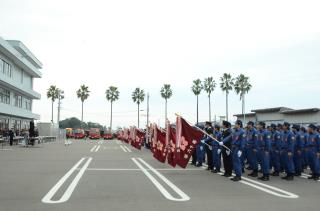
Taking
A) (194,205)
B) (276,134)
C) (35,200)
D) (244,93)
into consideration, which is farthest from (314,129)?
(244,93)

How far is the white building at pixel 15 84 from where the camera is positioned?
56344 mm

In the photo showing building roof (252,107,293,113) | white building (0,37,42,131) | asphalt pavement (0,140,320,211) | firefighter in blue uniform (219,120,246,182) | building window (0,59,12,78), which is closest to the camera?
asphalt pavement (0,140,320,211)

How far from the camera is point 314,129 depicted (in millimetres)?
15266

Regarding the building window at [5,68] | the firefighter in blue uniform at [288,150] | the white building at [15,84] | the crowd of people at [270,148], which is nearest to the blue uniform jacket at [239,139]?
the crowd of people at [270,148]

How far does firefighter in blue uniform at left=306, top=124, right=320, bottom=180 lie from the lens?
1481 cm

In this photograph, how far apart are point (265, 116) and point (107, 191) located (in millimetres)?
48135

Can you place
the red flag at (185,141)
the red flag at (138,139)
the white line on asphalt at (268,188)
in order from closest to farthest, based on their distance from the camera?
the white line on asphalt at (268,188) → the red flag at (185,141) → the red flag at (138,139)

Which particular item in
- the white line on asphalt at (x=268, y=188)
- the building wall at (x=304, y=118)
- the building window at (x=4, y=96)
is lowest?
the white line on asphalt at (x=268, y=188)

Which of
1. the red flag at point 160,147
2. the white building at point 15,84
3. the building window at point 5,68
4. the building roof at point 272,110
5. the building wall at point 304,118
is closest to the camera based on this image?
the red flag at point 160,147

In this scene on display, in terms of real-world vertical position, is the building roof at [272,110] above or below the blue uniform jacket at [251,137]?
above

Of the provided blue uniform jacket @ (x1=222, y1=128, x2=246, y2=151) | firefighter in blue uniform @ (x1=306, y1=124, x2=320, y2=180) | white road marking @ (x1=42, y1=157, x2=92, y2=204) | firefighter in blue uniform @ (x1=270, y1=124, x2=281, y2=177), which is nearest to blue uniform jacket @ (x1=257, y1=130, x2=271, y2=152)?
firefighter in blue uniform @ (x1=270, y1=124, x2=281, y2=177)

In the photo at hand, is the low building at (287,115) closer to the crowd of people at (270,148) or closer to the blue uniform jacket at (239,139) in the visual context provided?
the crowd of people at (270,148)

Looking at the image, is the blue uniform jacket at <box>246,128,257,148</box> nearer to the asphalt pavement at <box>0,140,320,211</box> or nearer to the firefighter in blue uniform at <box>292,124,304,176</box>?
the asphalt pavement at <box>0,140,320,211</box>

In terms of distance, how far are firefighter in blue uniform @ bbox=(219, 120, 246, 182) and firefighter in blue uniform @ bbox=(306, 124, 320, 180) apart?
2562 mm
